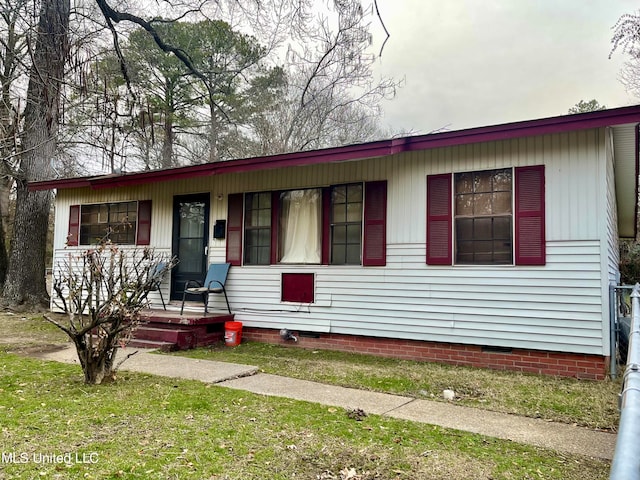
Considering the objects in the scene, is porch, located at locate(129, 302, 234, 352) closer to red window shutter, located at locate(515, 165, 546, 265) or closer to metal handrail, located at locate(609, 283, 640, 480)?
red window shutter, located at locate(515, 165, 546, 265)

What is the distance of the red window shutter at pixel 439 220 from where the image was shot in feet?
19.5

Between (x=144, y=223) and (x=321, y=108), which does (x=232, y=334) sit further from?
(x=321, y=108)

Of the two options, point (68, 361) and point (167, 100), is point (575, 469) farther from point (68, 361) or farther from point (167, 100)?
point (167, 100)

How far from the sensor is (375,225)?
649 cm

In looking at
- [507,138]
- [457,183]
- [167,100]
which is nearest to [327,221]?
[457,183]

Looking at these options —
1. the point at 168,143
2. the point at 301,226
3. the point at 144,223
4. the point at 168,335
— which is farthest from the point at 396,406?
the point at 168,143

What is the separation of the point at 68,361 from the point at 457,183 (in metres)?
5.12

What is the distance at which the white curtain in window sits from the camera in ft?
23.1

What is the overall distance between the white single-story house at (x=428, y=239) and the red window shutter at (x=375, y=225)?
0.05 ft

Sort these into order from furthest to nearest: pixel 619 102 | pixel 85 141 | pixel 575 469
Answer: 1. pixel 619 102
2. pixel 85 141
3. pixel 575 469

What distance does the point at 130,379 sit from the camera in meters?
4.66

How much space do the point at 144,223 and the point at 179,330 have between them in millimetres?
2659

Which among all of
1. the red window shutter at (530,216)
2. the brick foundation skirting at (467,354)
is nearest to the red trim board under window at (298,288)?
the brick foundation skirting at (467,354)

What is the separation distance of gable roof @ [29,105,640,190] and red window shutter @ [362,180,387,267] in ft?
1.93
